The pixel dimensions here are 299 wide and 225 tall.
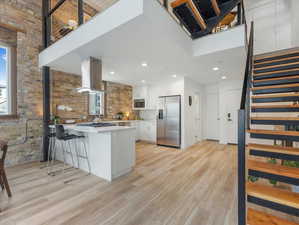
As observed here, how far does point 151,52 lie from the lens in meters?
3.00

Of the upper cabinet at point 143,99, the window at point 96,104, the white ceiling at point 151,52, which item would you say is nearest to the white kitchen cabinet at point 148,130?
the upper cabinet at point 143,99

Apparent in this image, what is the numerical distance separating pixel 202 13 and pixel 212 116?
423 cm

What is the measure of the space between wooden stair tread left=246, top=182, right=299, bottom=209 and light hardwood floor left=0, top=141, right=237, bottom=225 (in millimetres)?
460

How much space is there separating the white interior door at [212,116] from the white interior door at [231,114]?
0.63m

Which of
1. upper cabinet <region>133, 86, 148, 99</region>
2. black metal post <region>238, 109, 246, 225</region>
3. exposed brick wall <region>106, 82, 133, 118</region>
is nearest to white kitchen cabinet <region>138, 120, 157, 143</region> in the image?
exposed brick wall <region>106, 82, 133, 118</region>

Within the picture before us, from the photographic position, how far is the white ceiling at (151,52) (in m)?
2.13

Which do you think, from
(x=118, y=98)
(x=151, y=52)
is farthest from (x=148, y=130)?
(x=151, y=52)

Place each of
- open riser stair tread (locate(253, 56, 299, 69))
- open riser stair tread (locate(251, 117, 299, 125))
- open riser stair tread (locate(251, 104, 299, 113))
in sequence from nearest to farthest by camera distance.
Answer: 1. open riser stair tread (locate(251, 117, 299, 125))
2. open riser stair tread (locate(251, 104, 299, 113))
3. open riser stair tread (locate(253, 56, 299, 69))

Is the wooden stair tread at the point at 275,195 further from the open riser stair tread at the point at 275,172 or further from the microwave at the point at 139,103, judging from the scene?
the microwave at the point at 139,103

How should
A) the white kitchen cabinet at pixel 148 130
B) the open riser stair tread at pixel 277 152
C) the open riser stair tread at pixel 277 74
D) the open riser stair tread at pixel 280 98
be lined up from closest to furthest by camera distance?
1. the open riser stair tread at pixel 277 152
2. the open riser stair tread at pixel 280 98
3. the open riser stair tread at pixel 277 74
4. the white kitchen cabinet at pixel 148 130

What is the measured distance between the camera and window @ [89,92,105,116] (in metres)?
5.13

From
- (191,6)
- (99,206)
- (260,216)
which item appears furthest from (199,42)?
(99,206)

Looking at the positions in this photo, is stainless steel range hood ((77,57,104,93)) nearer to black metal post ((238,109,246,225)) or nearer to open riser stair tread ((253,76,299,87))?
black metal post ((238,109,246,225))

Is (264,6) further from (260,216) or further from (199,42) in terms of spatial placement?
(260,216)
